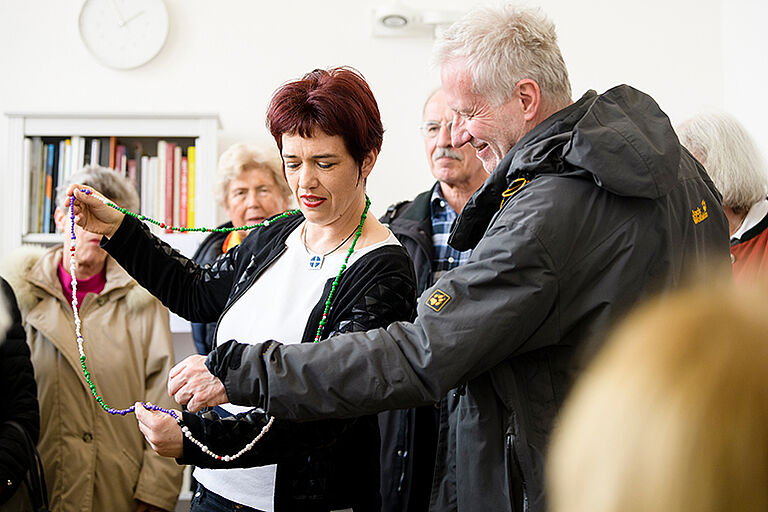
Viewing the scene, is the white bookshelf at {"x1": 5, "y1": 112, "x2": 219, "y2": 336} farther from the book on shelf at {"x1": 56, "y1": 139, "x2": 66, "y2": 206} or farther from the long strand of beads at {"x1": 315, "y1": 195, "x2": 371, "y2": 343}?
the long strand of beads at {"x1": 315, "y1": 195, "x2": 371, "y2": 343}

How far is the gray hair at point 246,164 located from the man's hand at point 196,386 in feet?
5.23

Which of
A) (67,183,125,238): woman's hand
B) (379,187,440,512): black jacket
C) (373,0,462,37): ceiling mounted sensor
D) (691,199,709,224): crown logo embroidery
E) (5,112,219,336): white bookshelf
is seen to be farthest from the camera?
(373,0,462,37): ceiling mounted sensor

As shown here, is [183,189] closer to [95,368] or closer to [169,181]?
[169,181]

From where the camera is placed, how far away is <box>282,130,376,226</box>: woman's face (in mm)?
1380

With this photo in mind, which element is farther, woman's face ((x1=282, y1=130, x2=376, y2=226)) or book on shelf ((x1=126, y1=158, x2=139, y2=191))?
book on shelf ((x1=126, y1=158, x2=139, y2=191))

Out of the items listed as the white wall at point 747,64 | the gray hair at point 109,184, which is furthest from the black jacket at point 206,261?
the white wall at point 747,64

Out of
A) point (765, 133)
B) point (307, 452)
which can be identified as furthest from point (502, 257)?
point (765, 133)

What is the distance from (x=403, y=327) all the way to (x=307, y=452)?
313 millimetres

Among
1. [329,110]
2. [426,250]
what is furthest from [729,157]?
[329,110]

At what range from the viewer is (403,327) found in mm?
1130

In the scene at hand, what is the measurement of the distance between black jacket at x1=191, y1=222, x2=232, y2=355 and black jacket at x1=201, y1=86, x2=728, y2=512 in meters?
1.40

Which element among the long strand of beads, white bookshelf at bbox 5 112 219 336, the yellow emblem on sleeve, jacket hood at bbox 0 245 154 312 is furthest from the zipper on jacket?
white bookshelf at bbox 5 112 219 336

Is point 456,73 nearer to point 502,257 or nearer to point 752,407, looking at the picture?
point 502,257

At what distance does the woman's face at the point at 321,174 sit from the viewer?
1380 millimetres
